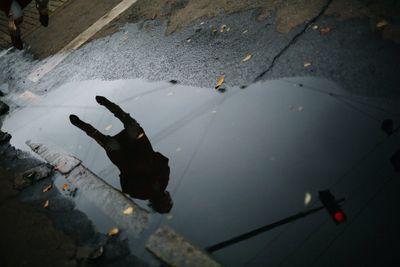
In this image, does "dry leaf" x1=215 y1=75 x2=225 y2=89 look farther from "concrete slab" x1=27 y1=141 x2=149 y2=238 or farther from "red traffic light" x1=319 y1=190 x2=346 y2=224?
"red traffic light" x1=319 y1=190 x2=346 y2=224

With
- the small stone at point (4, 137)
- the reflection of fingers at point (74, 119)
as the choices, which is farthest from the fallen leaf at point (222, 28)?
the small stone at point (4, 137)

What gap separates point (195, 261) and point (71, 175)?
7.39 feet

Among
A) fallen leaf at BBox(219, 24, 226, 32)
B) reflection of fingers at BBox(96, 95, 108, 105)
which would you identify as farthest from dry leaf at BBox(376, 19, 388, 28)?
reflection of fingers at BBox(96, 95, 108, 105)

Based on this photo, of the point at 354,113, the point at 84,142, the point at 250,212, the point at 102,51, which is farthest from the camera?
the point at 102,51

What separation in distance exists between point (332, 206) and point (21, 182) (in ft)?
13.4

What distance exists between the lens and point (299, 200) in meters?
2.88

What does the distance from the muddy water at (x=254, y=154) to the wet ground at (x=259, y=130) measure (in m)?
0.01

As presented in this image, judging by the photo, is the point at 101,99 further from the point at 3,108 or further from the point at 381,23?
the point at 381,23

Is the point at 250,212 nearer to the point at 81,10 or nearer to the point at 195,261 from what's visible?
the point at 195,261

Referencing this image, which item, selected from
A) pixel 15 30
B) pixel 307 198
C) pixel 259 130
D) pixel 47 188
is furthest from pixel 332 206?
pixel 15 30

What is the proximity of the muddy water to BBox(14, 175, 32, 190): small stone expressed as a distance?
682 mm

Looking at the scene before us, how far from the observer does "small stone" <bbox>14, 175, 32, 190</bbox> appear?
4.28 metres

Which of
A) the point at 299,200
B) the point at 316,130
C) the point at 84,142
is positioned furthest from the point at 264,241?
the point at 84,142

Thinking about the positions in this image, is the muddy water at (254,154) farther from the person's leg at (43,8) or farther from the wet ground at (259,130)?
the person's leg at (43,8)
